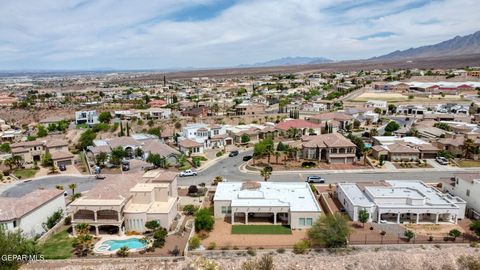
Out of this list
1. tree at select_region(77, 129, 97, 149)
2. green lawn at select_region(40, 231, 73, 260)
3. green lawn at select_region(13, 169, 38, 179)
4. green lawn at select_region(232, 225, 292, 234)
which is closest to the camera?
green lawn at select_region(40, 231, 73, 260)

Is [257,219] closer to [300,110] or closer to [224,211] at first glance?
[224,211]

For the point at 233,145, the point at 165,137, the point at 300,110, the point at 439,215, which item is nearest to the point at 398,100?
the point at 300,110

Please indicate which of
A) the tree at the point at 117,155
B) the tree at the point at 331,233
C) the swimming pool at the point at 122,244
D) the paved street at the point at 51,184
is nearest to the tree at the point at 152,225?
the swimming pool at the point at 122,244

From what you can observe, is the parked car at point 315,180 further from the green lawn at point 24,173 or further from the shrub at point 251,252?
the green lawn at point 24,173

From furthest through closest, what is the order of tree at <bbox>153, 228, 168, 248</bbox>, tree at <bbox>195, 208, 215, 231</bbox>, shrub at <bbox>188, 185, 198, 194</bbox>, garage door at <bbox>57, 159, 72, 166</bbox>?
garage door at <bbox>57, 159, 72, 166</bbox>
shrub at <bbox>188, 185, 198, 194</bbox>
tree at <bbox>195, 208, 215, 231</bbox>
tree at <bbox>153, 228, 168, 248</bbox>

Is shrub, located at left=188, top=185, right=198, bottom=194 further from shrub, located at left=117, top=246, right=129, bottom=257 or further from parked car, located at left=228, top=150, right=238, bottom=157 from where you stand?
parked car, located at left=228, top=150, right=238, bottom=157

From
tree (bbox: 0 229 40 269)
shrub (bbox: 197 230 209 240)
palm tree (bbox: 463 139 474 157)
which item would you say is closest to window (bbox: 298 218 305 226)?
shrub (bbox: 197 230 209 240)

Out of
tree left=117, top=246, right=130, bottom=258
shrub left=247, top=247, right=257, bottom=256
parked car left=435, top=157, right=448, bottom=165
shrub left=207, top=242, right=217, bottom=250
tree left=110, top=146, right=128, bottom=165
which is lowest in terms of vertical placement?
shrub left=247, top=247, right=257, bottom=256
